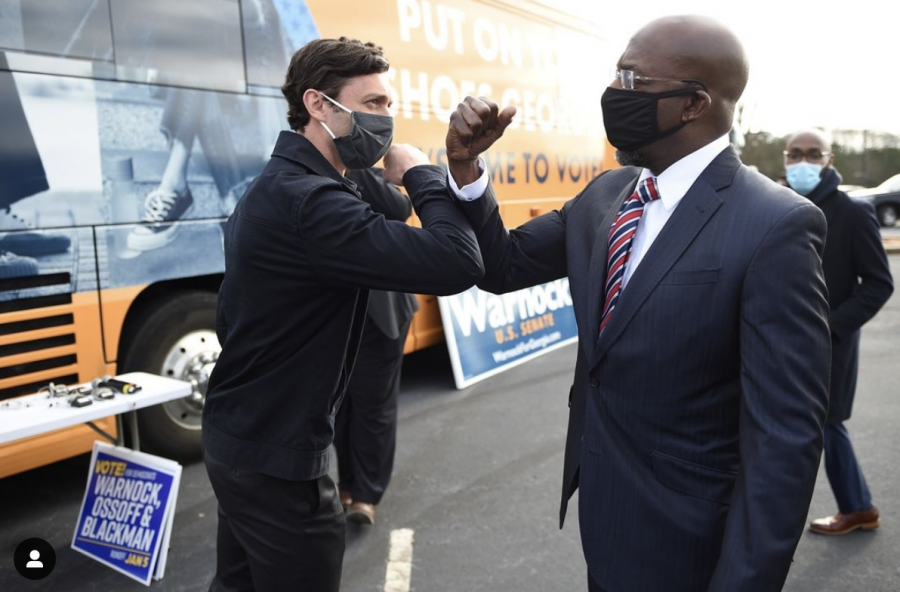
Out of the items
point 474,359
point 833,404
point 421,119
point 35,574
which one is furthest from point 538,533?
point 421,119

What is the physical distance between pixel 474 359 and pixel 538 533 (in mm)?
3099

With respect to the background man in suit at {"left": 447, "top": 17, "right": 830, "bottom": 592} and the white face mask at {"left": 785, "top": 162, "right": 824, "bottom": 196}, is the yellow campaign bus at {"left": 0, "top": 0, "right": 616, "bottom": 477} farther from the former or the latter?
the white face mask at {"left": 785, "top": 162, "right": 824, "bottom": 196}

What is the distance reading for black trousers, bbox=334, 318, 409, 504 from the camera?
13.0 ft

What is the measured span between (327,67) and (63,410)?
6.89 ft

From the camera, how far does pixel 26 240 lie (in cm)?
376

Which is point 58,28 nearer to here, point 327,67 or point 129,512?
point 129,512

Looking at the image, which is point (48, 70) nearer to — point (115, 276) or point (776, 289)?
point (115, 276)

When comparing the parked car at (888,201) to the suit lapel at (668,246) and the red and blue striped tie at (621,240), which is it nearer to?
the red and blue striped tie at (621,240)

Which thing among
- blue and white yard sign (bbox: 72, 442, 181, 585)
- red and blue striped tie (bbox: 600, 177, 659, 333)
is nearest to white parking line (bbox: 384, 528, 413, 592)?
blue and white yard sign (bbox: 72, 442, 181, 585)

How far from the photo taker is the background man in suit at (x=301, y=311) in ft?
5.86

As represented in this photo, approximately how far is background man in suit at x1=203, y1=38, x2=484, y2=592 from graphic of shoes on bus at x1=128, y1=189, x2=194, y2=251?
99.1 inches

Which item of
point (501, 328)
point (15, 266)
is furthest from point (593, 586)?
point (501, 328)

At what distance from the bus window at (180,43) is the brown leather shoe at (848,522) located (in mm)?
4085

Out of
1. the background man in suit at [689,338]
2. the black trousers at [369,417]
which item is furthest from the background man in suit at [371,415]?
the background man in suit at [689,338]
